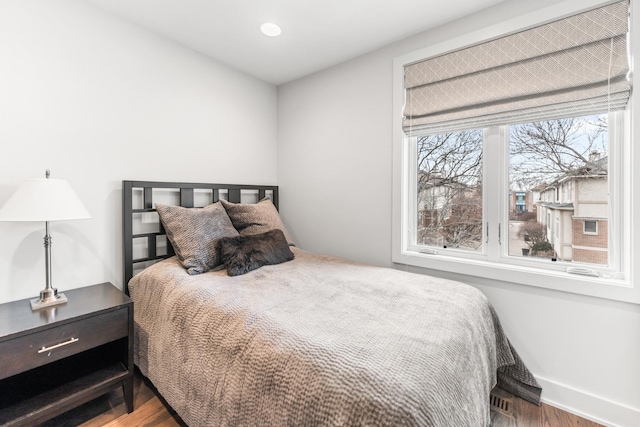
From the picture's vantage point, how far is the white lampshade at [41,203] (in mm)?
1398

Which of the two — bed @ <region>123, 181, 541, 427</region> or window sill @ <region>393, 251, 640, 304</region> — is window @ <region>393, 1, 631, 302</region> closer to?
window sill @ <region>393, 251, 640, 304</region>

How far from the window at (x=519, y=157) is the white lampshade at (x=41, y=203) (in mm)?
2114

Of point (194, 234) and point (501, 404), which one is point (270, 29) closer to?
point (194, 234)

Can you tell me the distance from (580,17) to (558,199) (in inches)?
40.2

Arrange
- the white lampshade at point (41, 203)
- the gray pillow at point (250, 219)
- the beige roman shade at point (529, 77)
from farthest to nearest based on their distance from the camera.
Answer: the gray pillow at point (250, 219)
the beige roman shade at point (529, 77)
the white lampshade at point (41, 203)

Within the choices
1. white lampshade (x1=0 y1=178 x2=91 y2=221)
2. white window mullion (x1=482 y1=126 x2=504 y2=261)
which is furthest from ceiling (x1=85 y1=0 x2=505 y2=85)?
white lampshade (x1=0 y1=178 x2=91 y2=221)

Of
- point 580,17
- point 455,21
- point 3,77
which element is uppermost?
point 455,21

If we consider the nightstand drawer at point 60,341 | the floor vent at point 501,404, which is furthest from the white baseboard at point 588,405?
the nightstand drawer at point 60,341

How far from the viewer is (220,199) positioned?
2641 mm

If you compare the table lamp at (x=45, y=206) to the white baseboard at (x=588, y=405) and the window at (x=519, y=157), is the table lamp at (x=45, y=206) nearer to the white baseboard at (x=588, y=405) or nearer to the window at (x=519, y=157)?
the window at (x=519, y=157)

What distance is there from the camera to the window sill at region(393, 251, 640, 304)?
153cm

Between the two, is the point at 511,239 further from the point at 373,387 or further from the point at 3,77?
the point at 3,77

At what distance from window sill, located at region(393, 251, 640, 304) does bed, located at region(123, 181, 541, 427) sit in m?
0.35

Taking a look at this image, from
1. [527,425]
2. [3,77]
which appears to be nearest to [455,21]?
[527,425]
